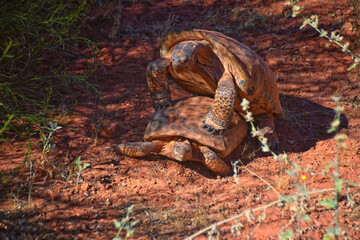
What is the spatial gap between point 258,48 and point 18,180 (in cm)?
474

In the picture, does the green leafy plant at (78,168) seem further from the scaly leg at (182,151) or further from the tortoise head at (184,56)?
the tortoise head at (184,56)

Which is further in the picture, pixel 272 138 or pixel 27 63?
pixel 272 138

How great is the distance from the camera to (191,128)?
3.33 metres

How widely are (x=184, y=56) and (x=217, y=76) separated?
0.69m

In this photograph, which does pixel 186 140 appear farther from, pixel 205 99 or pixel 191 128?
pixel 205 99

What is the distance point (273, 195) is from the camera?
9.01 feet

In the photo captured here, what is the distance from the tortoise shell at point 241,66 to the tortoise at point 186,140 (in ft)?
1.45

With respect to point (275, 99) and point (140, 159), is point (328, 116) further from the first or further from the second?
point (140, 159)

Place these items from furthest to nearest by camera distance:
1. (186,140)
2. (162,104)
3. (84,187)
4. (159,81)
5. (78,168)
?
(162,104) < (159,81) < (186,140) < (78,168) < (84,187)

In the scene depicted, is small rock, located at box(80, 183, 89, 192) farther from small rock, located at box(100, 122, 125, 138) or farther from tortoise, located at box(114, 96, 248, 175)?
small rock, located at box(100, 122, 125, 138)

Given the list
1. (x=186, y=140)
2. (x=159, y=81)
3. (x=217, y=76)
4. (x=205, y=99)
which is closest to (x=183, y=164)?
(x=186, y=140)

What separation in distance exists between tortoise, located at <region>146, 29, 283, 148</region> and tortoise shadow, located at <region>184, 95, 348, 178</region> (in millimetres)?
257

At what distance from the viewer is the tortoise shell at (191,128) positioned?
10.7 ft

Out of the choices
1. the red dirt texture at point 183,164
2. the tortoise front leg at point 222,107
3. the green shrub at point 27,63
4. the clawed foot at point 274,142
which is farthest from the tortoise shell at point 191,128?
the green shrub at point 27,63
